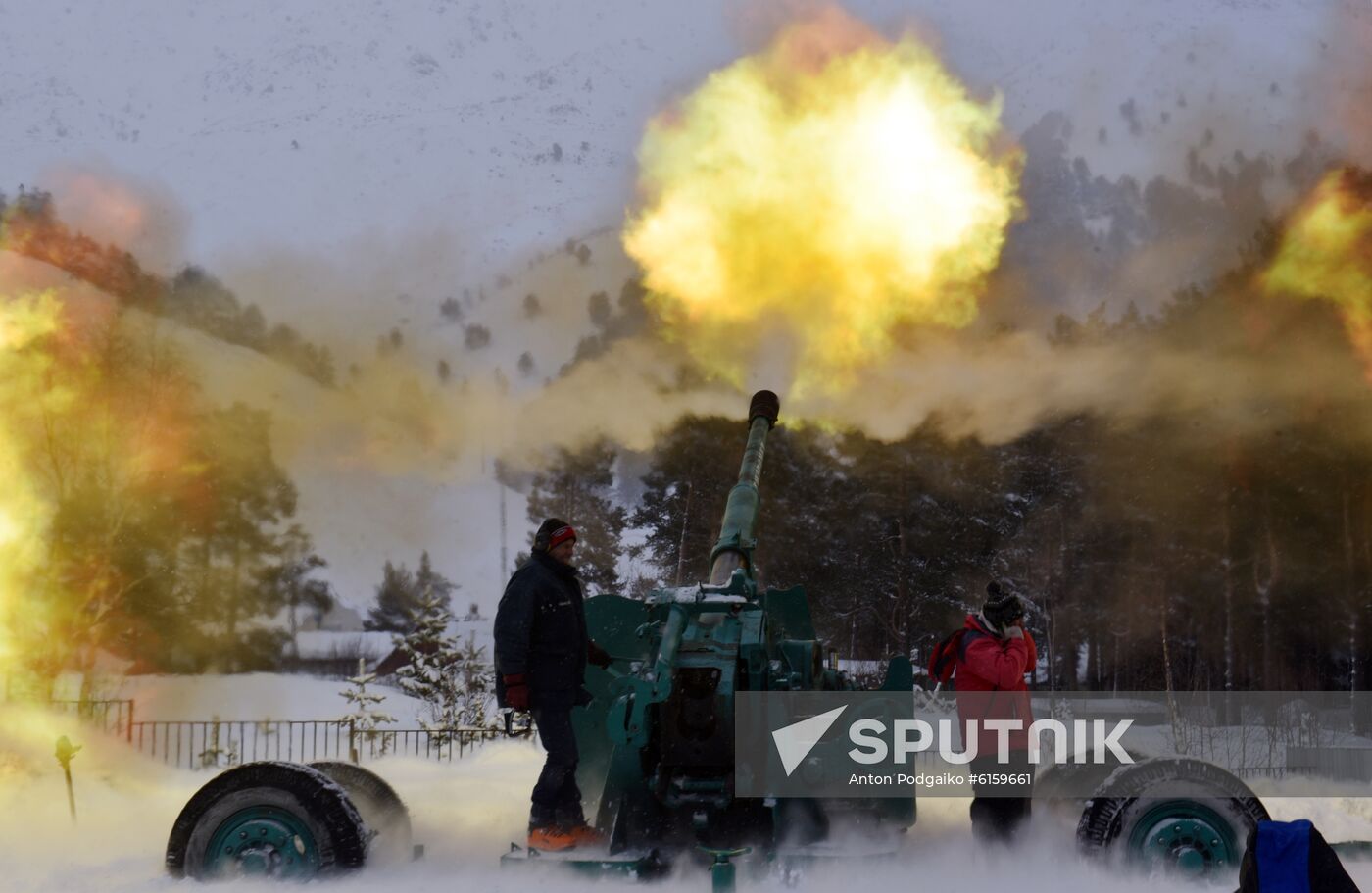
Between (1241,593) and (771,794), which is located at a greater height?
(1241,593)

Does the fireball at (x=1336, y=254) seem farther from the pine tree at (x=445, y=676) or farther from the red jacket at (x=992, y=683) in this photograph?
the pine tree at (x=445, y=676)

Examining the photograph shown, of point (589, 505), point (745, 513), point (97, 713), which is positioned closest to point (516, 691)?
point (745, 513)

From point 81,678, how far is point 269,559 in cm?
435

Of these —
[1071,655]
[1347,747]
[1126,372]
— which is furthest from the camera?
[1071,655]

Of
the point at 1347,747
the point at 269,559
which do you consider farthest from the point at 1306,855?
the point at 269,559

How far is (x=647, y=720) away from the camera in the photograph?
680 cm

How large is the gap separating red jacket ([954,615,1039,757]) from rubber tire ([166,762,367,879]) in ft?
11.5

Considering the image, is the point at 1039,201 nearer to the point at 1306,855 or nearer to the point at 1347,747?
the point at 1347,747

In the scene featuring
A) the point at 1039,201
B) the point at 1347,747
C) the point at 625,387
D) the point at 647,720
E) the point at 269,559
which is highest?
the point at 1039,201

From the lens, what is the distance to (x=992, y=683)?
717 centimetres

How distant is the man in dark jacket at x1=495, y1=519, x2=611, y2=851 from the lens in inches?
267

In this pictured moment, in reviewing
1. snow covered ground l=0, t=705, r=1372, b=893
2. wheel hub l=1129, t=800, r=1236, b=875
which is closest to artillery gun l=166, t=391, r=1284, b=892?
wheel hub l=1129, t=800, r=1236, b=875

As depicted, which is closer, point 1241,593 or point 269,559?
point 1241,593

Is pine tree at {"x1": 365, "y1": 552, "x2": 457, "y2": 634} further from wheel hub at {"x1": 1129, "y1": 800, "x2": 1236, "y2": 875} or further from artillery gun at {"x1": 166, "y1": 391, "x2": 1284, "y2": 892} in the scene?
wheel hub at {"x1": 1129, "y1": 800, "x2": 1236, "y2": 875}
